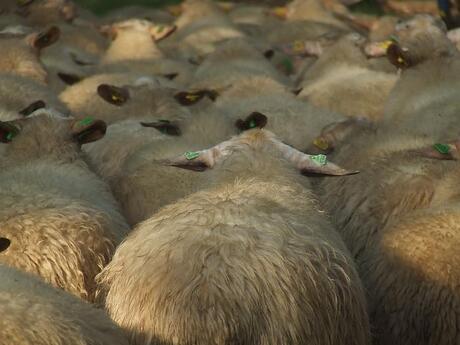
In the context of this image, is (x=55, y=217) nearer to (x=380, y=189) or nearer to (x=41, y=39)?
(x=380, y=189)

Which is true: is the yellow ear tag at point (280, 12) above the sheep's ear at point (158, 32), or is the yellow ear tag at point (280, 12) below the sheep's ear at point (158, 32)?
below

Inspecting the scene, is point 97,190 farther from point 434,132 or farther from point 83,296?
point 434,132

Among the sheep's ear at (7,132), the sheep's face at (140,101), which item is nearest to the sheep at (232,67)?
the sheep's face at (140,101)

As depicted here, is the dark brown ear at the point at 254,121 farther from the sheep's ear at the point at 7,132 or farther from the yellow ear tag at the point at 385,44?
the yellow ear tag at the point at 385,44

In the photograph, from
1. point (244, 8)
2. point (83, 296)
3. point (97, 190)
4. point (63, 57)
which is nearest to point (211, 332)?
point (83, 296)

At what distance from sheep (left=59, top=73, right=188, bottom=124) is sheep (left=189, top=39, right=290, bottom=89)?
0.83m

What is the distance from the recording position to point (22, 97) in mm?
6746

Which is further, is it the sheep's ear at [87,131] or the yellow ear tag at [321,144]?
the yellow ear tag at [321,144]

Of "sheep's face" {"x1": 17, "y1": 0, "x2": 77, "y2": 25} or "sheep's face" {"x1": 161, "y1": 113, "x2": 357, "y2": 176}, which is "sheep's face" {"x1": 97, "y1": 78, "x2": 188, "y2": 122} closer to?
"sheep's face" {"x1": 161, "y1": 113, "x2": 357, "y2": 176}

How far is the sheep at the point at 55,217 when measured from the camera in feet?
13.5

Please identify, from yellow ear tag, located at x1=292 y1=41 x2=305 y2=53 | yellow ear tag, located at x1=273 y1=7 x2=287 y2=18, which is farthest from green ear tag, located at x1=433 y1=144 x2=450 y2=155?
yellow ear tag, located at x1=273 y1=7 x2=287 y2=18

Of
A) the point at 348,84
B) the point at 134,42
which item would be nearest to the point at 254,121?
the point at 348,84

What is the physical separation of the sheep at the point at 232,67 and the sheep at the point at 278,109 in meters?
0.21

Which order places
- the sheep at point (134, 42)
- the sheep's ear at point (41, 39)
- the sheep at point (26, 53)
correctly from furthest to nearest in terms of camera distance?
the sheep at point (134, 42)
the sheep's ear at point (41, 39)
the sheep at point (26, 53)
